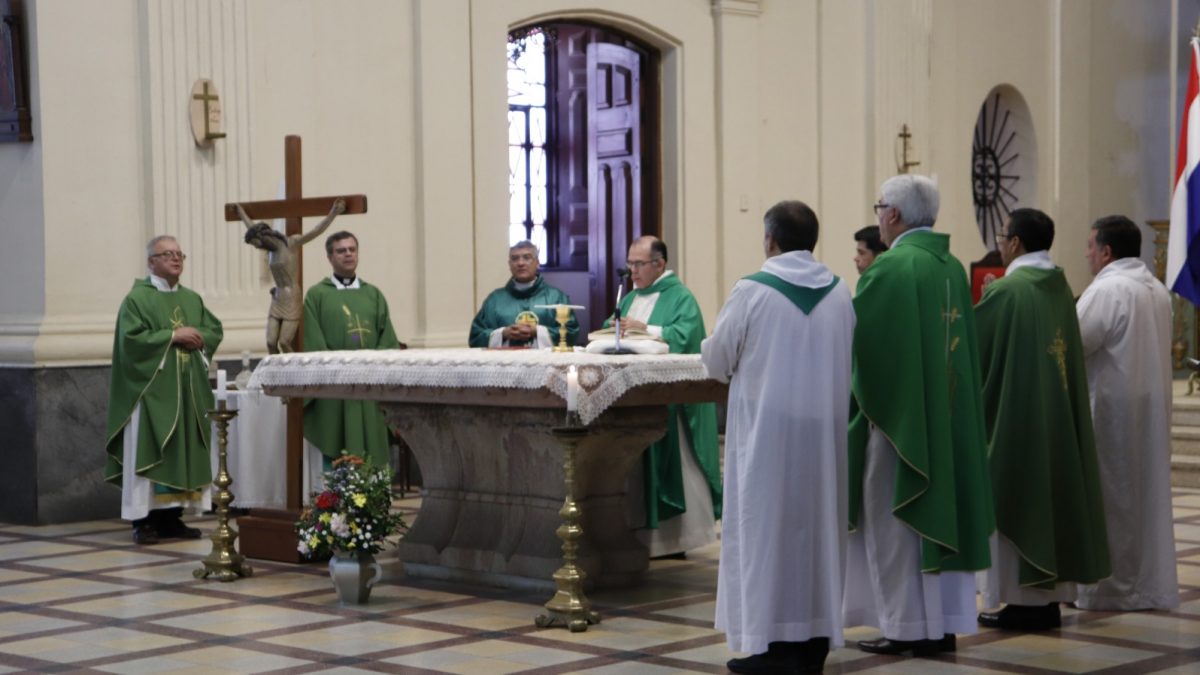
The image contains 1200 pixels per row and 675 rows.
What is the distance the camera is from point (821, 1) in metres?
14.7

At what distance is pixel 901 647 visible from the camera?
251 inches

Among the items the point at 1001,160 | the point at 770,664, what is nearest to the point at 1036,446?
the point at 770,664

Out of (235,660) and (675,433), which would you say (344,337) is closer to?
(675,433)

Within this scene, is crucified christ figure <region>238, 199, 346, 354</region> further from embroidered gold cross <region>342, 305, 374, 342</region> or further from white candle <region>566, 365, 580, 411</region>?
white candle <region>566, 365, 580, 411</region>

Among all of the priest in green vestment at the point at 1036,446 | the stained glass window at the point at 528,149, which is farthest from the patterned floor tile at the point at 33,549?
the stained glass window at the point at 528,149

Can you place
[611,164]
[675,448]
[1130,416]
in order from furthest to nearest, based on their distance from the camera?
1. [611,164]
2. [675,448]
3. [1130,416]

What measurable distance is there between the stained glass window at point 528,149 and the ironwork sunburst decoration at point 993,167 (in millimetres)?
4041

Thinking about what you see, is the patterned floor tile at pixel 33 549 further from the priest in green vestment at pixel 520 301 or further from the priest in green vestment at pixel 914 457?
the priest in green vestment at pixel 914 457

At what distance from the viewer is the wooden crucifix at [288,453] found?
28.9 feet

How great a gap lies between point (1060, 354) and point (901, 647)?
1.49 metres

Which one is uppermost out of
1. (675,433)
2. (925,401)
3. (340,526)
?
(925,401)

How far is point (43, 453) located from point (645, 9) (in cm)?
576

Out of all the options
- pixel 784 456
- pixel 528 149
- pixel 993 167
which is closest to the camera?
pixel 784 456

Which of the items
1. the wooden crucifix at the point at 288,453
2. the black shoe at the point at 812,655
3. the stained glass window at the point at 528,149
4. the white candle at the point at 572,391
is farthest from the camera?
the stained glass window at the point at 528,149
